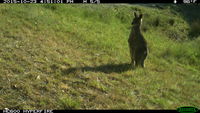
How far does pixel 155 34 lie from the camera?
15.6 metres

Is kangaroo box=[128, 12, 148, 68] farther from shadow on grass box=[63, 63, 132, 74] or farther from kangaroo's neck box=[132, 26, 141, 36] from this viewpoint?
shadow on grass box=[63, 63, 132, 74]

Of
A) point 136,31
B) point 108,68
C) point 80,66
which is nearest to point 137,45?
point 136,31

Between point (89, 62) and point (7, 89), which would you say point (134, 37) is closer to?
point (89, 62)

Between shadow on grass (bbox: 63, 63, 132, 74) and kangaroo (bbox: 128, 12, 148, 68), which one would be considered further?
kangaroo (bbox: 128, 12, 148, 68)

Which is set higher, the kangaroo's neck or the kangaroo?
the kangaroo's neck

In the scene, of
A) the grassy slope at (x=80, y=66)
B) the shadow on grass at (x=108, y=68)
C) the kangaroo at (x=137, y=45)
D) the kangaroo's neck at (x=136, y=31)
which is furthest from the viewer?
the kangaroo's neck at (x=136, y=31)

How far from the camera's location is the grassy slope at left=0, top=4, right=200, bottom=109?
707 cm

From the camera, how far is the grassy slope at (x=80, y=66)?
7.07m

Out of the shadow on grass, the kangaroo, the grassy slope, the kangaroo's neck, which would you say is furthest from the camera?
the kangaroo's neck

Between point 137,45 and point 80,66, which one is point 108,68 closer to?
point 80,66

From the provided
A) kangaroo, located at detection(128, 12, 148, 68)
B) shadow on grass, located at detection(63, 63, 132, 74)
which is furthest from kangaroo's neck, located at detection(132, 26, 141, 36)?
shadow on grass, located at detection(63, 63, 132, 74)

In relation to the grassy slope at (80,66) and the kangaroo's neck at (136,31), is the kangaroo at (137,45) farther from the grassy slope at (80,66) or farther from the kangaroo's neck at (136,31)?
the grassy slope at (80,66)

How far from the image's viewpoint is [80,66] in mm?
8875

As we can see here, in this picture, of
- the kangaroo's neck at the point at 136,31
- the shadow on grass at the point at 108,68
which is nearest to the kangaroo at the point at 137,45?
the kangaroo's neck at the point at 136,31
